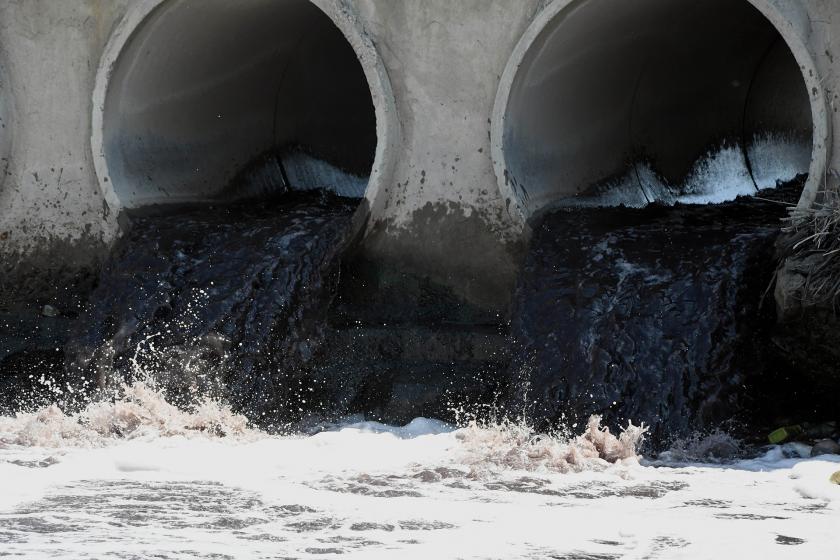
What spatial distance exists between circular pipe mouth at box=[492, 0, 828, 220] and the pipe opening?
65.4 inches

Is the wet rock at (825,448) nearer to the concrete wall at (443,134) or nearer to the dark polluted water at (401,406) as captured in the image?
the dark polluted water at (401,406)

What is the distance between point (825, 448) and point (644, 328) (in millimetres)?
848

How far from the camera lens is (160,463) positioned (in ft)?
16.6

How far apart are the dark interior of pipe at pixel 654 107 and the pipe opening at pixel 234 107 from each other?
5.45 ft

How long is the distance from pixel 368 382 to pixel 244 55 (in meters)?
2.41

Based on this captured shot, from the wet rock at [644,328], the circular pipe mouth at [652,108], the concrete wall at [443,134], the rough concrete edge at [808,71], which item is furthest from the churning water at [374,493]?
the circular pipe mouth at [652,108]

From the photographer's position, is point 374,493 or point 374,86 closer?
point 374,493

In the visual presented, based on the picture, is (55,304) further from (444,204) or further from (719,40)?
(719,40)

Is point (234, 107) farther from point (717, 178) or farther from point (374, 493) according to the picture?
point (374, 493)

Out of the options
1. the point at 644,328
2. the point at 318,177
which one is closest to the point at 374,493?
the point at 644,328

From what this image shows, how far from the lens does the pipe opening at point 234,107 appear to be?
7.09 meters

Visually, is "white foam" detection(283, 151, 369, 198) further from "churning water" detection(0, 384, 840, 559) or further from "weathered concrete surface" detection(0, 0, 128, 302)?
"churning water" detection(0, 384, 840, 559)

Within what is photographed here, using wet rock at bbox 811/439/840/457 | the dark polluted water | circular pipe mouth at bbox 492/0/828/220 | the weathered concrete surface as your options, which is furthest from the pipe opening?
wet rock at bbox 811/439/840/457

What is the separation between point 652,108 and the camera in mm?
7879
